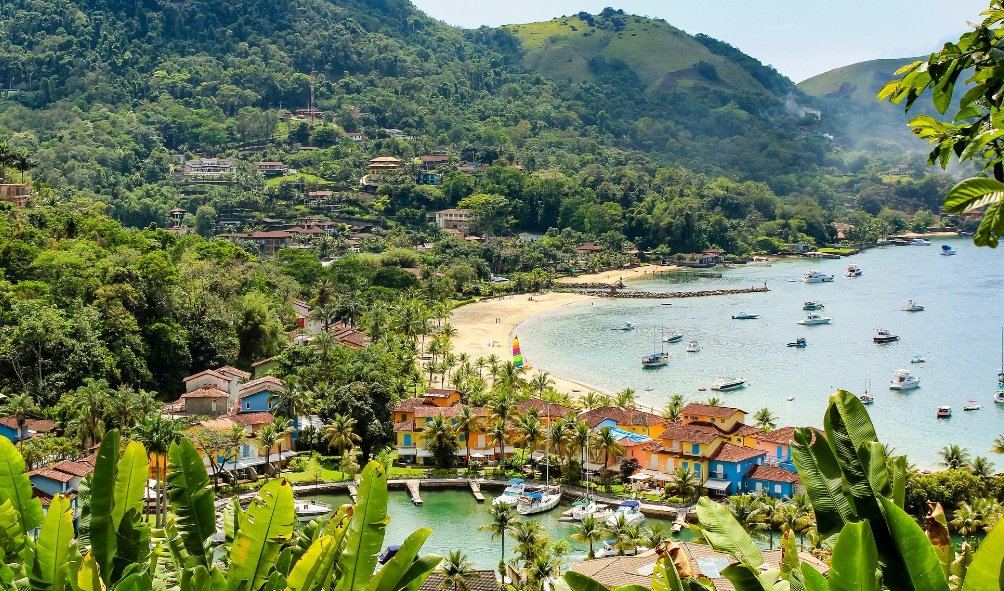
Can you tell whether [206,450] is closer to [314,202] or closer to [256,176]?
[314,202]

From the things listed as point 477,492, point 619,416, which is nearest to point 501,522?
point 477,492

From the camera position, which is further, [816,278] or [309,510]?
[816,278]

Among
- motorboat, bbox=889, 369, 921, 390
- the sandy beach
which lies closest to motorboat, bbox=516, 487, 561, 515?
the sandy beach

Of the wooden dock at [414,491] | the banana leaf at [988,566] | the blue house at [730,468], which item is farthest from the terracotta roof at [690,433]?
the banana leaf at [988,566]

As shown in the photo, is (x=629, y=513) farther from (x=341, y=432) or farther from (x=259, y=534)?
(x=259, y=534)

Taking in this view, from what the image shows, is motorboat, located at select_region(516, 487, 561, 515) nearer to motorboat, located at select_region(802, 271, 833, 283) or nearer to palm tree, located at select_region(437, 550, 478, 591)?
palm tree, located at select_region(437, 550, 478, 591)

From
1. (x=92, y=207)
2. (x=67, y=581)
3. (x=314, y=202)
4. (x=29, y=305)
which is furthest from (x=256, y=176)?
(x=67, y=581)
